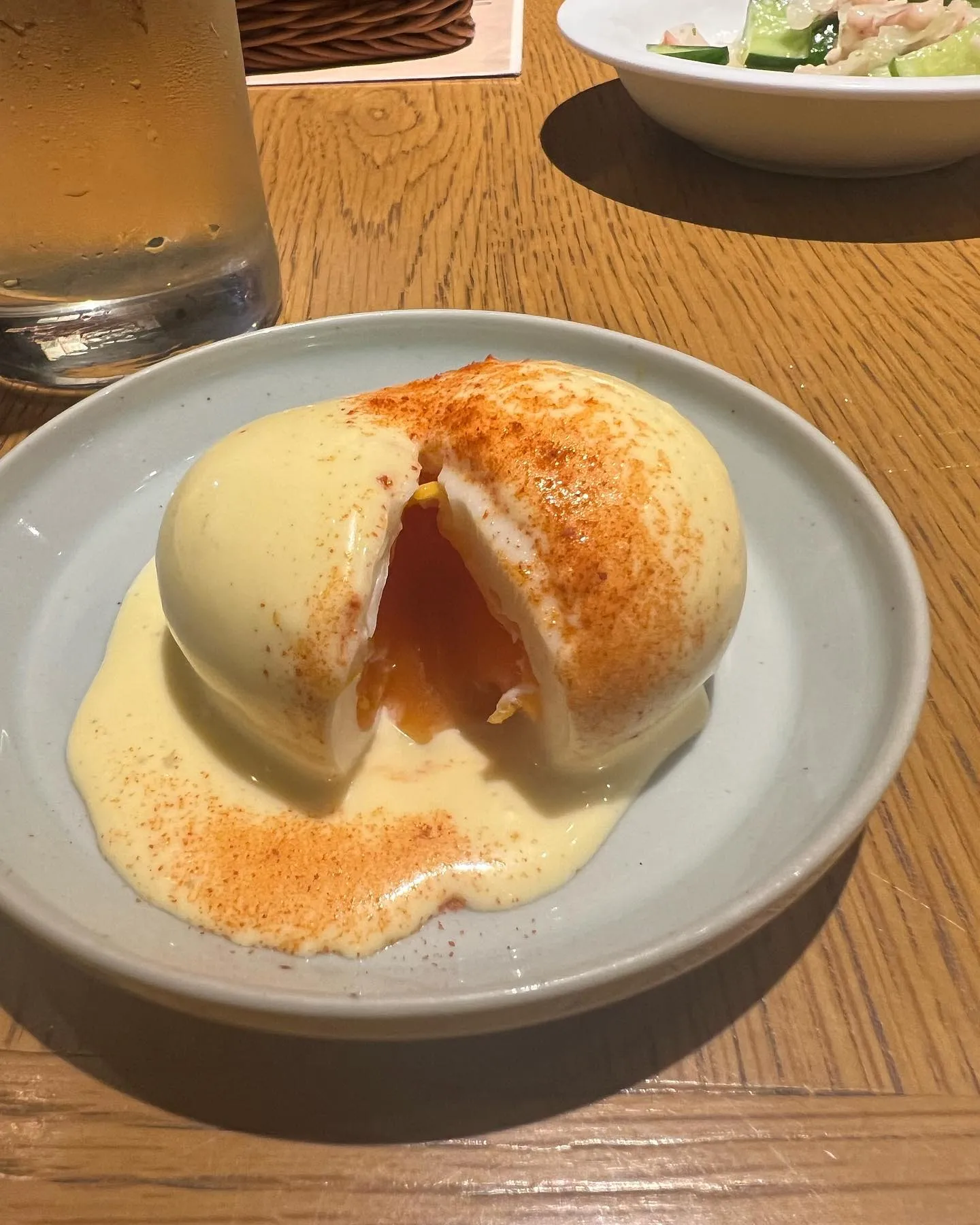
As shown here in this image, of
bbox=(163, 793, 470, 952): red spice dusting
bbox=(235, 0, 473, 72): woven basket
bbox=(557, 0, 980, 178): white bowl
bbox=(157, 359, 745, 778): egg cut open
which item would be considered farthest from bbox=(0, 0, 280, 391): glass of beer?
bbox=(235, 0, 473, 72): woven basket

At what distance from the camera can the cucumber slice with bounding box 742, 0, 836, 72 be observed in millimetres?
2393

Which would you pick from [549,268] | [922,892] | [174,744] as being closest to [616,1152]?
[922,892]

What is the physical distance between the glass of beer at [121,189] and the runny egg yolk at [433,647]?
78cm

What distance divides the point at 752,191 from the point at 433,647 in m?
1.87

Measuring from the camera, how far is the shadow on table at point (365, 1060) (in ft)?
2.48

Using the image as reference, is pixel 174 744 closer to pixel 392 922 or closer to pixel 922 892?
pixel 392 922

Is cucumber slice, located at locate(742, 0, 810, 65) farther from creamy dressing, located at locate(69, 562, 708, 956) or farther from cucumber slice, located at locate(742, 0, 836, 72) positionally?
creamy dressing, located at locate(69, 562, 708, 956)

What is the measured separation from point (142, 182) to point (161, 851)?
44.4 inches

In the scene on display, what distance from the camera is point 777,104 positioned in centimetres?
201

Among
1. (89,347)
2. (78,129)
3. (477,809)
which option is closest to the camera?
(477,809)

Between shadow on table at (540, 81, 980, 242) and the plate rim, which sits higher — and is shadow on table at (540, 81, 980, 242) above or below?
above

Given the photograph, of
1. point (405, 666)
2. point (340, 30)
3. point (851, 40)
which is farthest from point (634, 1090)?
point (340, 30)

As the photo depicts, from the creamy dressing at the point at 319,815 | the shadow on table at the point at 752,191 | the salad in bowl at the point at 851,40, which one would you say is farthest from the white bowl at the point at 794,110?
the creamy dressing at the point at 319,815

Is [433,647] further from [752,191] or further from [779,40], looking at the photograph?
[779,40]
